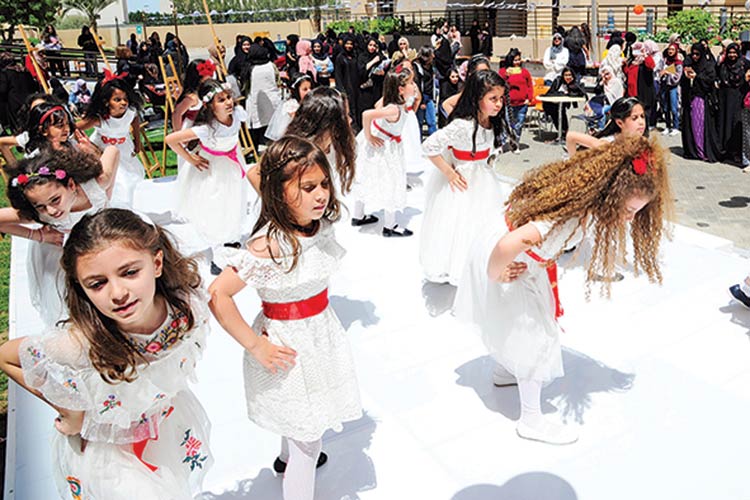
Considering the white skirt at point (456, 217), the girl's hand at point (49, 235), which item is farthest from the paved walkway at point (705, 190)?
the girl's hand at point (49, 235)

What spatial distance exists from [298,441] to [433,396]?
1277 mm

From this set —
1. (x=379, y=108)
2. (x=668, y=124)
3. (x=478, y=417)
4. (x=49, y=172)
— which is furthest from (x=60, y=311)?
(x=668, y=124)

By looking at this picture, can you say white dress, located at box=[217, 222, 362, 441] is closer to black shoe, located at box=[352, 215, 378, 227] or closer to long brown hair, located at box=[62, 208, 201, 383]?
long brown hair, located at box=[62, 208, 201, 383]

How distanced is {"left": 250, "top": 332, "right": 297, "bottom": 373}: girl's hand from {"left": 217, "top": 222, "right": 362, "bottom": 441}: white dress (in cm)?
5

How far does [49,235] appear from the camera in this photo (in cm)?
344

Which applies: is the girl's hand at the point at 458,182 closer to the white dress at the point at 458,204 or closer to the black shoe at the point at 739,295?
the white dress at the point at 458,204

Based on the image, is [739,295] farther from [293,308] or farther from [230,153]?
[230,153]

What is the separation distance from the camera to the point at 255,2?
48.5 metres

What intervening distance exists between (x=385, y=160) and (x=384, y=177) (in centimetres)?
16

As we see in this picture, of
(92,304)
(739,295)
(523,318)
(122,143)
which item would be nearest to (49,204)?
(92,304)

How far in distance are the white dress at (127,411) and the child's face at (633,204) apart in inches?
69.1

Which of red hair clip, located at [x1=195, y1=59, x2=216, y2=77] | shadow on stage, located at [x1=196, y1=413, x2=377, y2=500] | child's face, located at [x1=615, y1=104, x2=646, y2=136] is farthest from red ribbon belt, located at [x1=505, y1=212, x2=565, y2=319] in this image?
red hair clip, located at [x1=195, y1=59, x2=216, y2=77]

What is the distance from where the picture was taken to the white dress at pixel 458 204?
468 cm

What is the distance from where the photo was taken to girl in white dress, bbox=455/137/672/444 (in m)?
2.81
